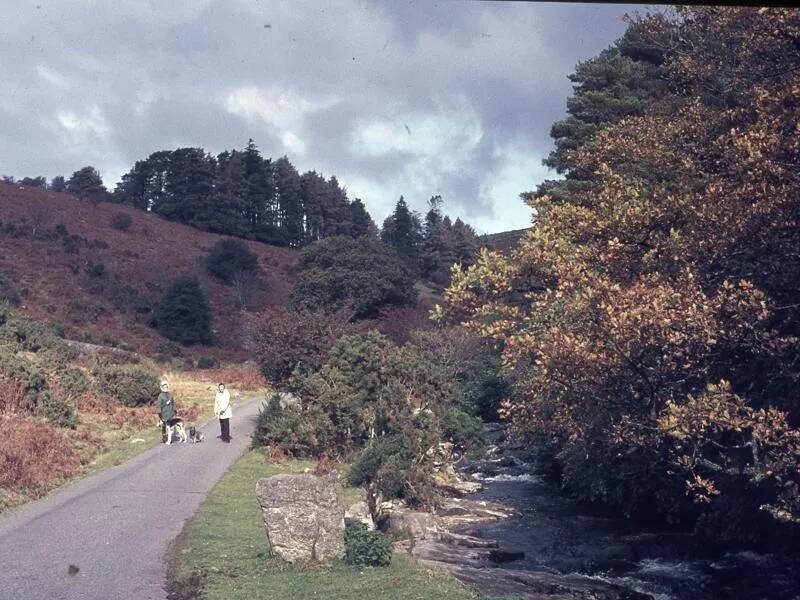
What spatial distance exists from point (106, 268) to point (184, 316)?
9512mm

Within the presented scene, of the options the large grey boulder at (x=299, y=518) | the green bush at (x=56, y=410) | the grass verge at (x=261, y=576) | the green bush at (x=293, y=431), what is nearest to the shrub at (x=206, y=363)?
the green bush at (x=56, y=410)

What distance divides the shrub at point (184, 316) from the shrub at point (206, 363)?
4.56m

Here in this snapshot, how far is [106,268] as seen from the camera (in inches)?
2303

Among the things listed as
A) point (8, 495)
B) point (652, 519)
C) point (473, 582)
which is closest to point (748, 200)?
point (473, 582)

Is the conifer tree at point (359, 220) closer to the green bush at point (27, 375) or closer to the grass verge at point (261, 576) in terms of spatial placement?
the green bush at point (27, 375)

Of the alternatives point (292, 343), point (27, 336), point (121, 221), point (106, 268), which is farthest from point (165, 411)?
point (121, 221)

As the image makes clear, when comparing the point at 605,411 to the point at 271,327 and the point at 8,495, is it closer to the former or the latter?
the point at 8,495

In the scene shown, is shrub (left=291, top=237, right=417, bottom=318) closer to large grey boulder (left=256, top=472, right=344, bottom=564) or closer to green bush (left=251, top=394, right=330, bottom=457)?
green bush (left=251, top=394, right=330, bottom=457)

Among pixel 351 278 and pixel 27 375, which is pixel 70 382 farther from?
pixel 351 278

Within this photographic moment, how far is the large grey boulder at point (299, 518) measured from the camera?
9703 mm

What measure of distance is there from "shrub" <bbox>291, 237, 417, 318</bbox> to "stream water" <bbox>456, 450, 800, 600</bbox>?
24.5 m

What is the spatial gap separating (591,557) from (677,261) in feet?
20.5

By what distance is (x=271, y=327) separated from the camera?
87.7 ft

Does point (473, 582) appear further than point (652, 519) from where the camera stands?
No
